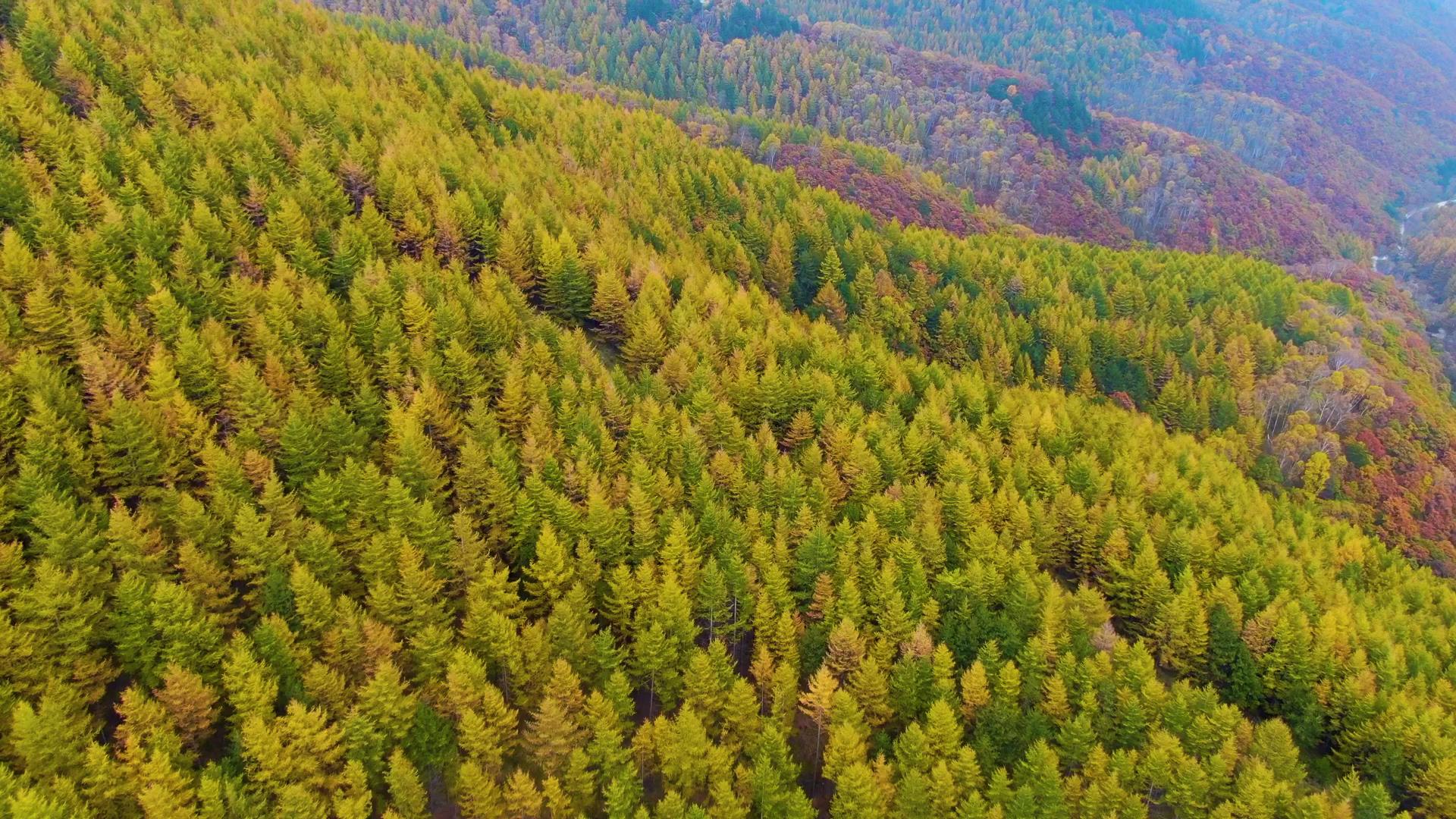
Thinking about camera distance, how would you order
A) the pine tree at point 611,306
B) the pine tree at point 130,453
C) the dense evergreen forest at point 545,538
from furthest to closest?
the pine tree at point 611,306
the pine tree at point 130,453
the dense evergreen forest at point 545,538

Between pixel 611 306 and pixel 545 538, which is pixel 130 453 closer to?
pixel 545 538

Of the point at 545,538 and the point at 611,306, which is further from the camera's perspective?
the point at 611,306

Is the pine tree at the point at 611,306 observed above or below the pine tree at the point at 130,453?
below

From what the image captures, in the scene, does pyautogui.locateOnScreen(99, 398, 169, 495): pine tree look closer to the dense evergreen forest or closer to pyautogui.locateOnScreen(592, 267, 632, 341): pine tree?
the dense evergreen forest

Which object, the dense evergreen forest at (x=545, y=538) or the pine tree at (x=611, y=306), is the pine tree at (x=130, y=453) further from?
the pine tree at (x=611, y=306)

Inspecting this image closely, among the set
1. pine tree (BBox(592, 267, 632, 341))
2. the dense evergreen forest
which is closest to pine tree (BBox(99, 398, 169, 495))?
the dense evergreen forest

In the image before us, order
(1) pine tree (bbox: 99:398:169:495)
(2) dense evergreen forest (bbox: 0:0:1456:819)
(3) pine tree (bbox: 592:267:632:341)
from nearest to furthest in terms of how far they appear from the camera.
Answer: (2) dense evergreen forest (bbox: 0:0:1456:819) < (1) pine tree (bbox: 99:398:169:495) < (3) pine tree (bbox: 592:267:632:341)

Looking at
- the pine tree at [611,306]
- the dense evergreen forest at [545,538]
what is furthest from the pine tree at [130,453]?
the pine tree at [611,306]

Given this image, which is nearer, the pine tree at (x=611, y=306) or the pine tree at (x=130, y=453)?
the pine tree at (x=130, y=453)

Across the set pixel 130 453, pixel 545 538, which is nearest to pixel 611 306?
pixel 545 538
